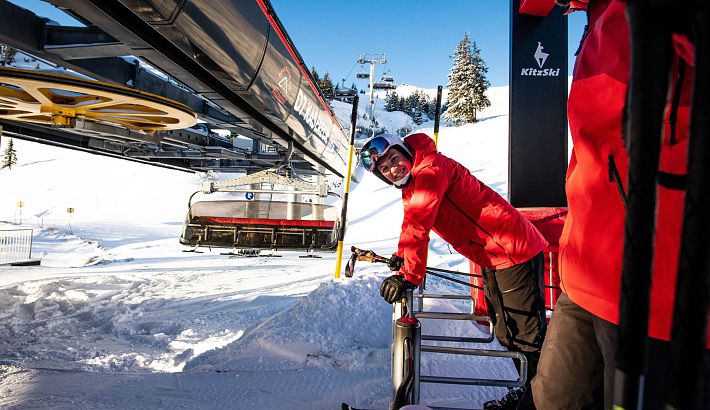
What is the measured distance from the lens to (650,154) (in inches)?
20.0

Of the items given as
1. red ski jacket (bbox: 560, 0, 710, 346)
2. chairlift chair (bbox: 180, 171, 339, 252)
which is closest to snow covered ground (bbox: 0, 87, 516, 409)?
chairlift chair (bbox: 180, 171, 339, 252)

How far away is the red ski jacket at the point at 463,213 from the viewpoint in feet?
7.24

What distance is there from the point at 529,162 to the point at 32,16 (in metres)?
4.70

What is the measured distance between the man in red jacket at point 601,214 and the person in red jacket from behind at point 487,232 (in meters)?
1.16

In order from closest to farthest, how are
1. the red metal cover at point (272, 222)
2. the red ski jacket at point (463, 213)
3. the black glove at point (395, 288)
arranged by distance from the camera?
1. the black glove at point (395, 288)
2. the red ski jacket at point (463, 213)
3. the red metal cover at point (272, 222)

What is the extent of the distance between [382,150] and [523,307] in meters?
1.31

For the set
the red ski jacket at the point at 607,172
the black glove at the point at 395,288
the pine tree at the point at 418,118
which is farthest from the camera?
the pine tree at the point at 418,118

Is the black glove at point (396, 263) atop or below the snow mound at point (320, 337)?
atop

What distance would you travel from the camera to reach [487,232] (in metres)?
2.47

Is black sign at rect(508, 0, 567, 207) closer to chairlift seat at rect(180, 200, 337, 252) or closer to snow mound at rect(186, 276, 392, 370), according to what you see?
snow mound at rect(186, 276, 392, 370)

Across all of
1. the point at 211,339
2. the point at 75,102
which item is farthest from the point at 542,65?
the point at 75,102

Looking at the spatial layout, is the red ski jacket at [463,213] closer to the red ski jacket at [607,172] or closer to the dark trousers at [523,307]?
the dark trousers at [523,307]

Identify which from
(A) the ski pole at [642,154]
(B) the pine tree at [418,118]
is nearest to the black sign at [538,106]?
(A) the ski pole at [642,154]

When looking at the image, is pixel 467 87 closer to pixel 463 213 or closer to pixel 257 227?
pixel 257 227
